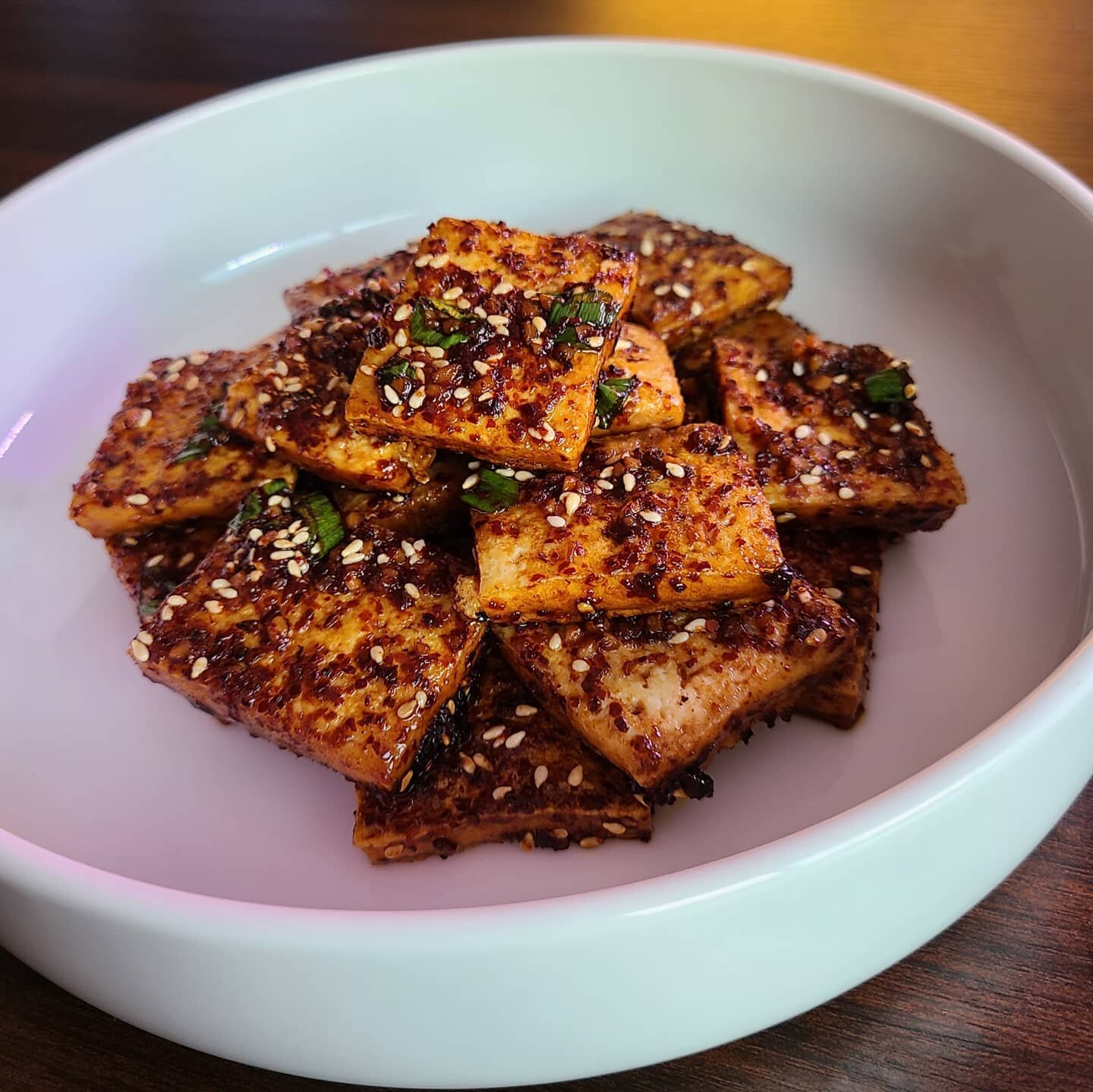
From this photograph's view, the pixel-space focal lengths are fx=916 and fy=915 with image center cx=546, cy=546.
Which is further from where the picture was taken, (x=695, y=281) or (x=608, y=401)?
(x=695, y=281)

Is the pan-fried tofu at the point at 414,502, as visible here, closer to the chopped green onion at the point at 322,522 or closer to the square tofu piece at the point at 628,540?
the chopped green onion at the point at 322,522

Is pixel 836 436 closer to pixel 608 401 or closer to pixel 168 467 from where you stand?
pixel 608 401

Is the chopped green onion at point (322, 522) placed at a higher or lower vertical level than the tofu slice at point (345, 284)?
lower

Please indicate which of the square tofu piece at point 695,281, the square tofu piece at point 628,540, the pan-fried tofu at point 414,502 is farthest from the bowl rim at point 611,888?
the square tofu piece at point 695,281

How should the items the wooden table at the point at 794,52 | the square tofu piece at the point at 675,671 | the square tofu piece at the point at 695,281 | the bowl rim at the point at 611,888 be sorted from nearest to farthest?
the bowl rim at the point at 611,888 < the wooden table at the point at 794,52 < the square tofu piece at the point at 675,671 < the square tofu piece at the point at 695,281

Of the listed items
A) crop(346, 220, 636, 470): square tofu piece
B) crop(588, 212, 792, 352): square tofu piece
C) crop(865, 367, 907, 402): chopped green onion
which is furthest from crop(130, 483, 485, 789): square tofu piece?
crop(865, 367, 907, 402): chopped green onion

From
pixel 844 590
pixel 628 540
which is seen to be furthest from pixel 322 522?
pixel 844 590

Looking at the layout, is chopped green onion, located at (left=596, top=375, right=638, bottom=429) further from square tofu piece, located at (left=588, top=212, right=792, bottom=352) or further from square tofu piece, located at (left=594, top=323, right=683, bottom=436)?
square tofu piece, located at (left=588, top=212, right=792, bottom=352)
